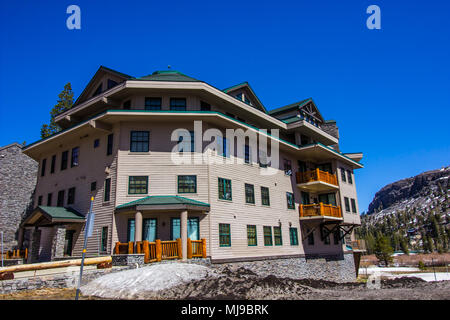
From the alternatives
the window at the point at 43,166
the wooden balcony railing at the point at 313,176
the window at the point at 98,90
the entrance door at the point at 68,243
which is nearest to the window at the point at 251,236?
the wooden balcony railing at the point at 313,176

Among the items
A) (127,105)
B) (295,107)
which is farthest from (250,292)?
(295,107)

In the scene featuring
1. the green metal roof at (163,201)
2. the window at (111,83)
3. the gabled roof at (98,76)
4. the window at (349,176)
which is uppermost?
the gabled roof at (98,76)

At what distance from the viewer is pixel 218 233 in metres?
20.7

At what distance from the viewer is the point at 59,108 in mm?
43969

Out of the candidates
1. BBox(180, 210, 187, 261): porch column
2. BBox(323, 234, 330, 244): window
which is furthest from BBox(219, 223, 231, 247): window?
BBox(323, 234, 330, 244): window

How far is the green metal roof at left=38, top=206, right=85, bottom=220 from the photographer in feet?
67.7

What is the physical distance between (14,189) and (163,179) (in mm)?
22688

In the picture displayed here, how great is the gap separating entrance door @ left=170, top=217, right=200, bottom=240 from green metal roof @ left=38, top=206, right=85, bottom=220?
670 cm

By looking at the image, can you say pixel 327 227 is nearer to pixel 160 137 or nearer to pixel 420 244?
pixel 160 137

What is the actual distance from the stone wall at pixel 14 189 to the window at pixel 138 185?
19909 millimetres

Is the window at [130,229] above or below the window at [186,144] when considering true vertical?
below

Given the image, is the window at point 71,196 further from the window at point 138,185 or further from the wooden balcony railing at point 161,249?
the wooden balcony railing at point 161,249

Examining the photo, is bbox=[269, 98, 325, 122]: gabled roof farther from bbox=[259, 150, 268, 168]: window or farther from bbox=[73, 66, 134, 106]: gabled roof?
bbox=[73, 66, 134, 106]: gabled roof

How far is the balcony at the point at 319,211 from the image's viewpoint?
27.4 metres
